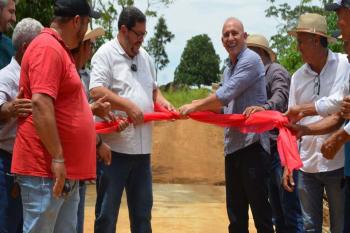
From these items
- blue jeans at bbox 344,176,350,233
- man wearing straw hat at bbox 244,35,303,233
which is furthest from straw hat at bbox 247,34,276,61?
blue jeans at bbox 344,176,350,233

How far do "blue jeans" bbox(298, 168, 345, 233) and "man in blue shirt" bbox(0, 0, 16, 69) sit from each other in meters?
2.68

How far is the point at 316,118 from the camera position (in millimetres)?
5438

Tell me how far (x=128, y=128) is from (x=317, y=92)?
164 cm

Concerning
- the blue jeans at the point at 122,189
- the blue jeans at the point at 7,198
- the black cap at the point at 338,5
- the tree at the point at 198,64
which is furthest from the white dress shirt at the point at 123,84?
the tree at the point at 198,64

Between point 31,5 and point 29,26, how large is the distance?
6.11m

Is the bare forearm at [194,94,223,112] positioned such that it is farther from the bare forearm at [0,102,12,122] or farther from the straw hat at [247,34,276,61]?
the bare forearm at [0,102,12,122]

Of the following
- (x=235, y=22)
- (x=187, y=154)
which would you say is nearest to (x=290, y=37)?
(x=187, y=154)

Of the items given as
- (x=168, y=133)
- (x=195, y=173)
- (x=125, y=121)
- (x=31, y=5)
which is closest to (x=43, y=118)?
(x=125, y=121)

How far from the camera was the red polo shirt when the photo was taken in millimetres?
3820

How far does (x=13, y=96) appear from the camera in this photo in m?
4.70

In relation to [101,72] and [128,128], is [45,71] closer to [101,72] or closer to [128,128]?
[101,72]

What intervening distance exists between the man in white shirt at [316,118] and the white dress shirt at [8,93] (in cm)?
237

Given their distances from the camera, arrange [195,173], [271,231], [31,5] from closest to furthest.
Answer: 1. [271,231]
2. [31,5]
3. [195,173]

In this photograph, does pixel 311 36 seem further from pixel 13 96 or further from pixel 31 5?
pixel 31 5
